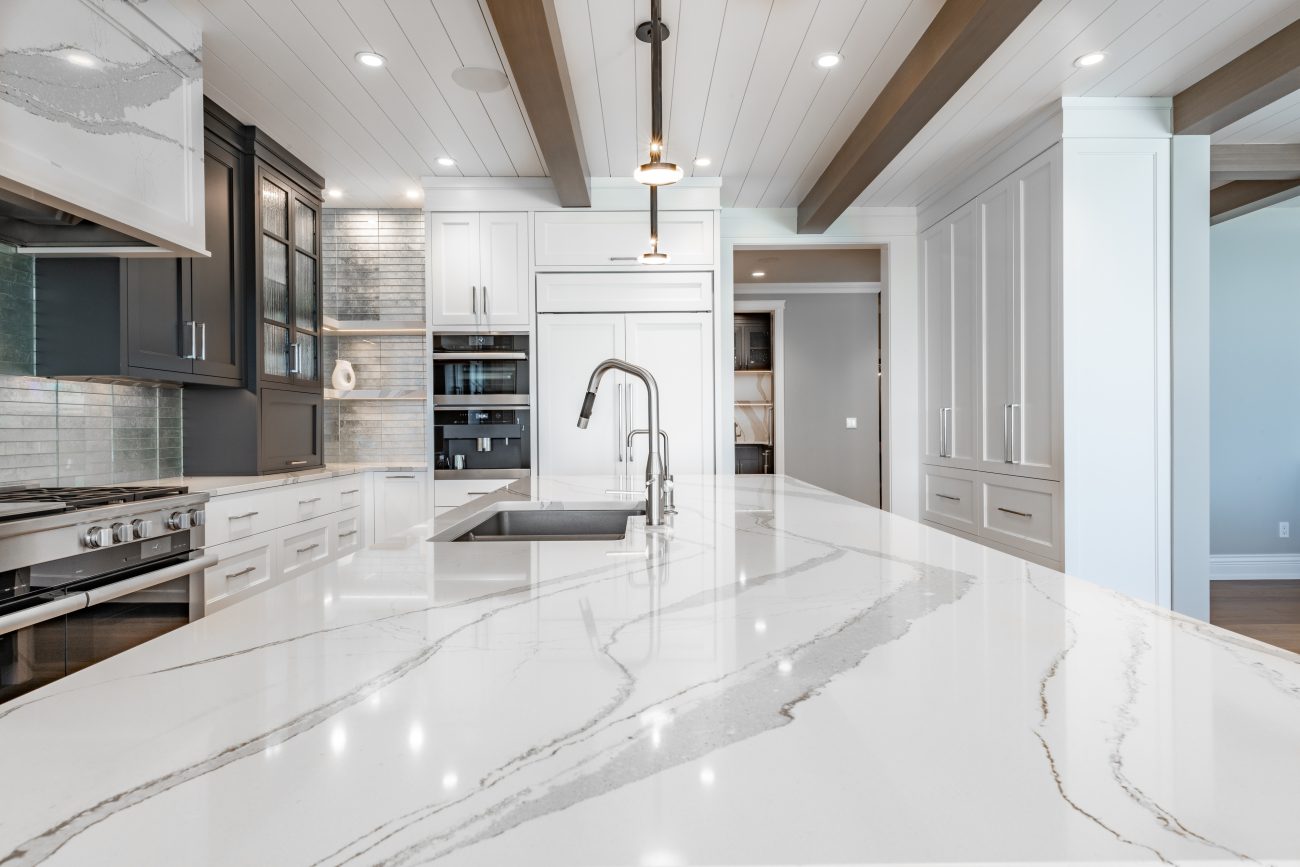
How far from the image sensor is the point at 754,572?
99 centimetres

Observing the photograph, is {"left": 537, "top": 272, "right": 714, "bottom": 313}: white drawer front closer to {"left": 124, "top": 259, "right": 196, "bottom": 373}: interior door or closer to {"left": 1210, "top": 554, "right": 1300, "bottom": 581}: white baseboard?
{"left": 124, "top": 259, "right": 196, "bottom": 373}: interior door

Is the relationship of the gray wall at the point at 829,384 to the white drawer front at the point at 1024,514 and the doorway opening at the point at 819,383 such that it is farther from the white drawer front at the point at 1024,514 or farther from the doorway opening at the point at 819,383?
the white drawer front at the point at 1024,514

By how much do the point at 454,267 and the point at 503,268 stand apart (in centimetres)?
27

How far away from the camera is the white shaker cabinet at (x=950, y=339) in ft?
12.5

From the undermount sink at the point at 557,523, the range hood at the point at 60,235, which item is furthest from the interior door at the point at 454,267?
the undermount sink at the point at 557,523

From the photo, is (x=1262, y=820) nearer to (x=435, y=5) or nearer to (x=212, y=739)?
(x=212, y=739)

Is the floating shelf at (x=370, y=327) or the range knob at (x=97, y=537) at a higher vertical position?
the floating shelf at (x=370, y=327)

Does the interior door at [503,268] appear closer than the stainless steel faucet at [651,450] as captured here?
No

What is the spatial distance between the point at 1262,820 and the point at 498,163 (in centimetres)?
394

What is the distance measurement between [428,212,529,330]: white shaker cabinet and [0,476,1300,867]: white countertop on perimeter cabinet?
3.36m

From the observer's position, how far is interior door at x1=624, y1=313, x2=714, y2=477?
13.4 feet

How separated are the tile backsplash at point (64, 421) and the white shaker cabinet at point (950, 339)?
3.91 meters

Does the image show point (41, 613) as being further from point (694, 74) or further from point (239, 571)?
point (694, 74)

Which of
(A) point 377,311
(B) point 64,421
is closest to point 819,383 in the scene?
(A) point 377,311
